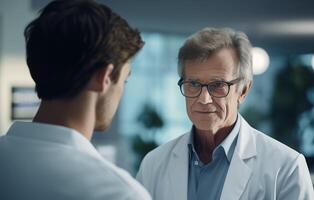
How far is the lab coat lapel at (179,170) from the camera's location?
1.66m

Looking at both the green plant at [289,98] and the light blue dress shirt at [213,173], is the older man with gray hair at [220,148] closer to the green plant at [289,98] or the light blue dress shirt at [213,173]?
the light blue dress shirt at [213,173]

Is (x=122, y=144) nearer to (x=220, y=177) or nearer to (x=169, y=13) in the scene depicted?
(x=169, y=13)

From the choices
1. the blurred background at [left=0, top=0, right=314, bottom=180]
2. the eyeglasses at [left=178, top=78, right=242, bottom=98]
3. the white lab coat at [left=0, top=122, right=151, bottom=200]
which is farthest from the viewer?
the blurred background at [left=0, top=0, right=314, bottom=180]

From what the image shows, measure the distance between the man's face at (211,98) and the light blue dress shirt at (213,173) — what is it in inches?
2.4

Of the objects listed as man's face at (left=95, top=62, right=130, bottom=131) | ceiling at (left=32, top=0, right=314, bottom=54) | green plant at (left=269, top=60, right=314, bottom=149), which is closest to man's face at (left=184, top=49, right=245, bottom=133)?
man's face at (left=95, top=62, right=130, bottom=131)

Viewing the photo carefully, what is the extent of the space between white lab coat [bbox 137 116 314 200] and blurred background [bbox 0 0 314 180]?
1.82 metres

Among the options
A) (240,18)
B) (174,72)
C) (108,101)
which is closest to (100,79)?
(108,101)

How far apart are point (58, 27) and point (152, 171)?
100cm

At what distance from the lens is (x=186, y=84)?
1696mm

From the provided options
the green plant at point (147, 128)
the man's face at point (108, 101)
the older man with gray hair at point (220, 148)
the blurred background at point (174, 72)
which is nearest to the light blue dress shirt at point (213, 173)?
the older man with gray hair at point (220, 148)

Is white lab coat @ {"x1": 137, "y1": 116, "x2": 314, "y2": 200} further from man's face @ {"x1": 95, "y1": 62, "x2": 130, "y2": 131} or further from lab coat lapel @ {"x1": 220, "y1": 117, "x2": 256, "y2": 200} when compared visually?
man's face @ {"x1": 95, "y1": 62, "x2": 130, "y2": 131}

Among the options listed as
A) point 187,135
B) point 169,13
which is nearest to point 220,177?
point 187,135

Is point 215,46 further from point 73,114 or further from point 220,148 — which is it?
point 73,114

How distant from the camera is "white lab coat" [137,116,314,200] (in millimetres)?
1564
